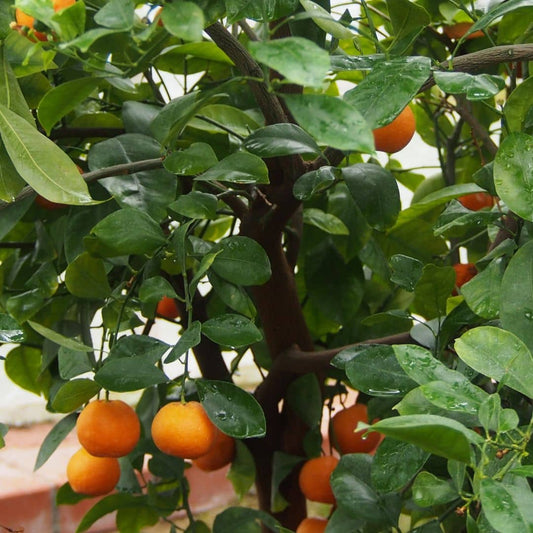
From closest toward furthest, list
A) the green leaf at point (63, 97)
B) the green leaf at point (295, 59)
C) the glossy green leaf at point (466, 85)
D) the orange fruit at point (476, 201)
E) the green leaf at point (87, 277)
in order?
the green leaf at point (295, 59)
the glossy green leaf at point (466, 85)
the green leaf at point (63, 97)
the green leaf at point (87, 277)
the orange fruit at point (476, 201)

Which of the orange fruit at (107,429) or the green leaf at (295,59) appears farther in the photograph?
the orange fruit at (107,429)

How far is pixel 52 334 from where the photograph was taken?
561 millimetres

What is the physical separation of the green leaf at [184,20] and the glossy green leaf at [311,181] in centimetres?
22

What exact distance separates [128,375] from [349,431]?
0.33 m

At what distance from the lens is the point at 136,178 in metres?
0.60

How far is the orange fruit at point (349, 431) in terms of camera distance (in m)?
0.80

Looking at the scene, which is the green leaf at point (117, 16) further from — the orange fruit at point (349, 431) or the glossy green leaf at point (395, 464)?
the orange fruit at point (349, 431)

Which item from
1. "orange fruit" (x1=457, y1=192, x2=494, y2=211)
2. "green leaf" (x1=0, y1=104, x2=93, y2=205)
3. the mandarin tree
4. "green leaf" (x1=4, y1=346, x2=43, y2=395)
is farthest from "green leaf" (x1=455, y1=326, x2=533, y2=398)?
"green leaf" (x1=4, y1=346, x2=43, y2=395)

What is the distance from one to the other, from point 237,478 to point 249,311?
11.3 inches

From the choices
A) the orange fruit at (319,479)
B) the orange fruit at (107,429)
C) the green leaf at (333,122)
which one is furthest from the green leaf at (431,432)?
the orange fruit at (319,479)

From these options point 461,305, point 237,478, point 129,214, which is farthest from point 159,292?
point 237,478

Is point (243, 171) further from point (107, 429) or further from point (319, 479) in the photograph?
point (319, 479)

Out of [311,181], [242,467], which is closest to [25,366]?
[242,467]

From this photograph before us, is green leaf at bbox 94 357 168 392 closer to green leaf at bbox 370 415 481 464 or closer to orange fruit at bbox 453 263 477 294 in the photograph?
green leaf at bbox 370 415 481 464
